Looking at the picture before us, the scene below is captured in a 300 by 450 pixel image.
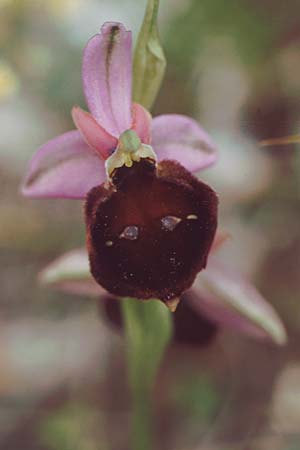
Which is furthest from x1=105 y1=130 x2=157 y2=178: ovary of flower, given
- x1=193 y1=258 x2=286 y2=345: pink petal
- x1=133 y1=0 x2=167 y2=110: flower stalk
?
x1=193 y1=258 x2=286 y2=345: pink petal

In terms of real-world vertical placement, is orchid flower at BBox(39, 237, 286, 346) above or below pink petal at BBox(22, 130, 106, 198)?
below

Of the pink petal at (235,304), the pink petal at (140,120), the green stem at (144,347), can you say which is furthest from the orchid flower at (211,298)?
the pink petal at (140,120)

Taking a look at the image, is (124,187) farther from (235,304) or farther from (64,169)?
→ (235,304)

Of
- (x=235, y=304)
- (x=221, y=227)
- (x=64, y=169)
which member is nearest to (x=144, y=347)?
(x=235, y=304)

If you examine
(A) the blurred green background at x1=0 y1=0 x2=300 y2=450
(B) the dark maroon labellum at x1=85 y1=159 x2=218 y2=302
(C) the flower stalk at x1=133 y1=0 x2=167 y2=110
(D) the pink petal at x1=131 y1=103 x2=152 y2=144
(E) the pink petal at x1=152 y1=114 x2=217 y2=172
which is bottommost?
(A) the blurred green background at x1=0 y1=0 x2=300 y2=450

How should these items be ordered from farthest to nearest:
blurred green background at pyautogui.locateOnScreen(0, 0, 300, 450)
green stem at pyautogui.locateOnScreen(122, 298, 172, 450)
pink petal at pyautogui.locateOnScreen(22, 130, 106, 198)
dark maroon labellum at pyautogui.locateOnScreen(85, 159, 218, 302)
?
1. blurred green background at pyautogui.locateOnScreen(0, 0, 300, 450)
2. green stem at pyautogui.locateOnScreen(122, 298, 172, 450)
3. pink petal at pyautogui.locateOnScreen(22, 130, 106, 198)
4. dark maroon labellum at pyautogui.locateOnScreen(85, 159, 218, 302)

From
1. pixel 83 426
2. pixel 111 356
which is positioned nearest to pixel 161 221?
pixel 83 426

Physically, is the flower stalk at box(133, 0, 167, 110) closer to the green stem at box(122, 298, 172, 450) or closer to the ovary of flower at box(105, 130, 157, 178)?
the ovary of flower at box(105, 130, 157, 178)
